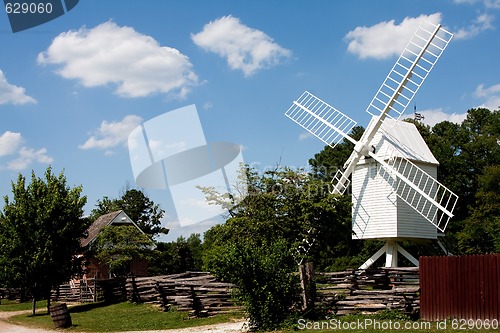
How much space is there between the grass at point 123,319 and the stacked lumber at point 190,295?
0.43 m

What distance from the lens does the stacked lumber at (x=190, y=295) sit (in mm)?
22297

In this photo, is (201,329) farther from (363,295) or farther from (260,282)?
(363,295)

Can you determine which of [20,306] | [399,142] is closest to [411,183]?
[399,142]

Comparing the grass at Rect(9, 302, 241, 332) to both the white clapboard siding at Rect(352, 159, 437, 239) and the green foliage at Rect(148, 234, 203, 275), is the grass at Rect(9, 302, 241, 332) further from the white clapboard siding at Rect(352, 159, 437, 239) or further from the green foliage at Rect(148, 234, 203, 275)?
the green foliage at Rect(148, 234, 203, 275)

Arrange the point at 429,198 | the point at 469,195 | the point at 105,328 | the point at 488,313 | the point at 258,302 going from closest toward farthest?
the point at 488,313 → the point at 258,302 → the point at 105,328 → the point at 429,198 → the point at 469,195

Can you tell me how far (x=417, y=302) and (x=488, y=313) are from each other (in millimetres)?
2557

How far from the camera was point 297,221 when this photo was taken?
28.1 m

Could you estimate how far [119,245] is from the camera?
37.4 meters

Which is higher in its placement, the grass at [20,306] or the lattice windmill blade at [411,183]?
the lattice windmill blade at [411,183]

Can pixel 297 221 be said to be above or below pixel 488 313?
above

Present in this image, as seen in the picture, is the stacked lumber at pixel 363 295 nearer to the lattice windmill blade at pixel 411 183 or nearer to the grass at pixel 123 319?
the grass at pixel 123 319

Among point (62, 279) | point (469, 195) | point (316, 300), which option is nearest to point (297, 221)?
point (316, 300)

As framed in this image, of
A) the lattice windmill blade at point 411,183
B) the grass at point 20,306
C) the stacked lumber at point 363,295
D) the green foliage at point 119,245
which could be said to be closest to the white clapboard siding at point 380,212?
the lattice windmill blade at point 411,183

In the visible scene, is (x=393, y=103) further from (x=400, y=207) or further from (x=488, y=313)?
(x=488, y=313)
